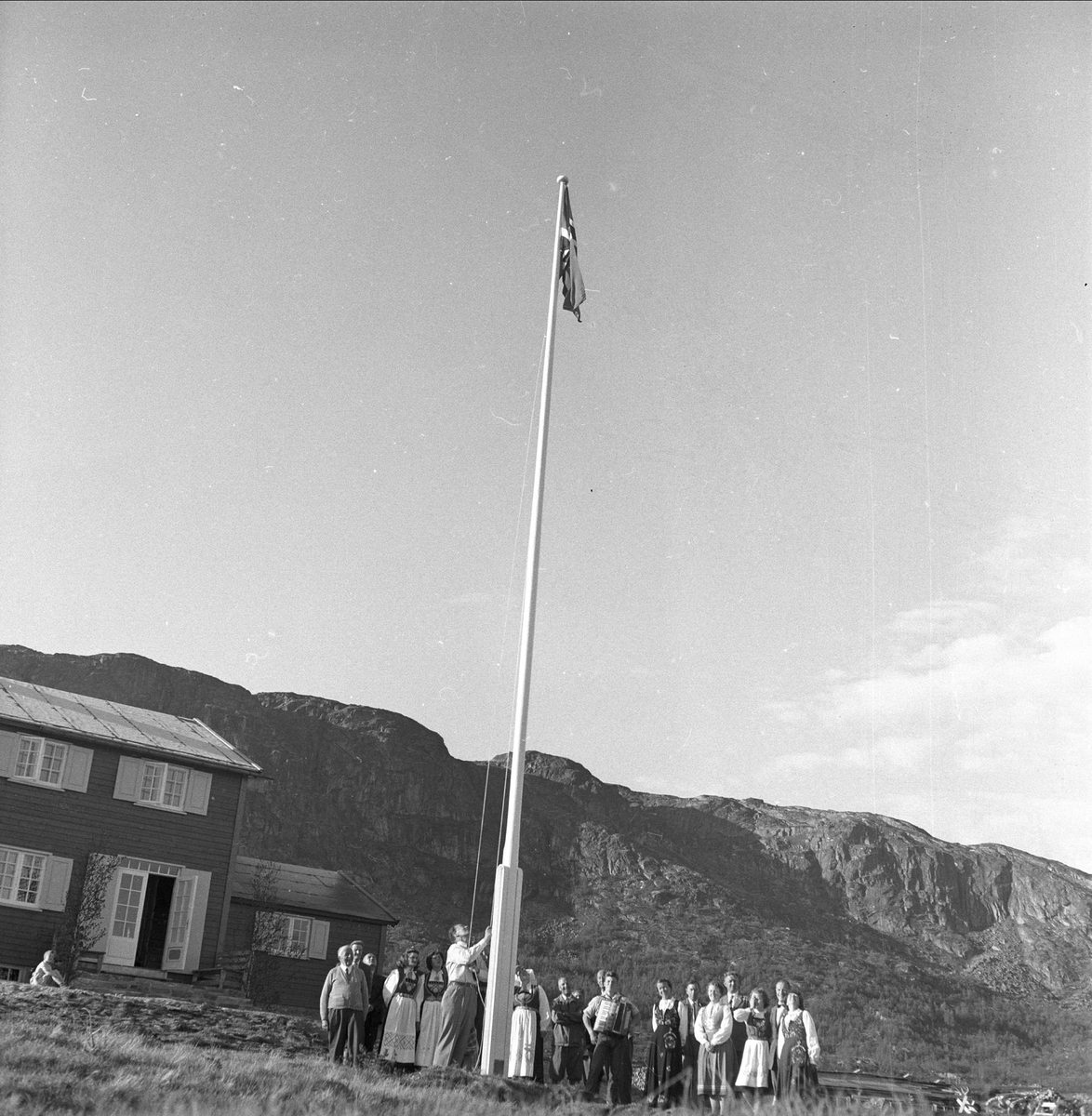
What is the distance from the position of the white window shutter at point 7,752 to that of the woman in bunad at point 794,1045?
18730mm

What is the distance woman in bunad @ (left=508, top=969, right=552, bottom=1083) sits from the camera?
47.4 ft

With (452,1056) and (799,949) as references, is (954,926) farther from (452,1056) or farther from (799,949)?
(452,1056)

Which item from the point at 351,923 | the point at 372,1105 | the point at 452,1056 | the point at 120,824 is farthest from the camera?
the point at 351,923

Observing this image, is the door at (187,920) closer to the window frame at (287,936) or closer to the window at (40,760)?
the window at (40,760)

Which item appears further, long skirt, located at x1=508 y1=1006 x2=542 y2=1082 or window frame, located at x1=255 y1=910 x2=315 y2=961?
window frame, located at x1=255 y1=910 x2=315 y2=961

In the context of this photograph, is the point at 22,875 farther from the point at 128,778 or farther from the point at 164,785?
the point at 164,785

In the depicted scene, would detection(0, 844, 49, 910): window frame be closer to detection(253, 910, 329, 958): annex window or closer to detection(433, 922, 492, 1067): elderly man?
detection(253, 910, 329, 958): annex window

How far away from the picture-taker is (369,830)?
120 meters

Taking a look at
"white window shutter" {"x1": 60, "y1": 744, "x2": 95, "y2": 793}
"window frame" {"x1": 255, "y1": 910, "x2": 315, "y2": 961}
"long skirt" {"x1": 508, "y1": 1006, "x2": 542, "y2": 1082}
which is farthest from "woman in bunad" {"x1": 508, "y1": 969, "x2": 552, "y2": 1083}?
"window frame" {"x1": 255, "y1": 910, "x2": 315, "y2": 961}

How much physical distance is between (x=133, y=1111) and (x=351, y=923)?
2616 centimetres

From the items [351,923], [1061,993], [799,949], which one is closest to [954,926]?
[1061,993]

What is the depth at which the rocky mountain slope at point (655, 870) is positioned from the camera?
97.2 meters

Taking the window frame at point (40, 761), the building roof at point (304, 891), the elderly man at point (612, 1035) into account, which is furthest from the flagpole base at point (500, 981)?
the building roof at point (304, 891)

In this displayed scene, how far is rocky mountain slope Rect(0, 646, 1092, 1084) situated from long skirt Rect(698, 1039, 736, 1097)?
68599 mm
